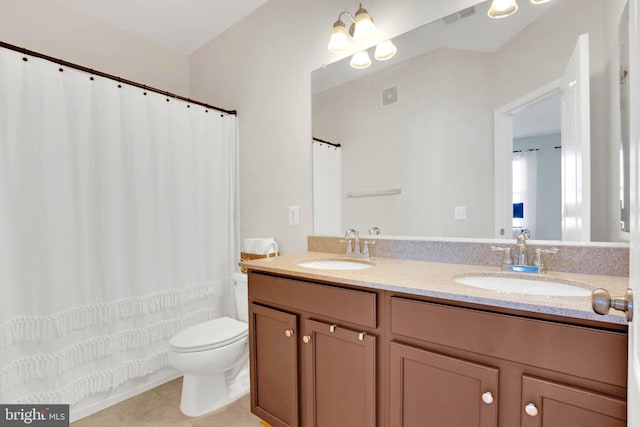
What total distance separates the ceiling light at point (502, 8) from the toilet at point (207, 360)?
2055 mm

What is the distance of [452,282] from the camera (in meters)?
1.05

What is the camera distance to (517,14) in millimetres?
1306

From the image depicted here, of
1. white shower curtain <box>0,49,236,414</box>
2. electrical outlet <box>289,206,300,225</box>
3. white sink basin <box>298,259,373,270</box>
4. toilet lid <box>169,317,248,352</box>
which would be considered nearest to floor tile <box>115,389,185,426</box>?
white shower curtain <box>0,49,236,414</box>

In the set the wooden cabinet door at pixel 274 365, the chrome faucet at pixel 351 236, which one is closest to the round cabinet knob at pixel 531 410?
the wooden cabinet door at pixel 274 365

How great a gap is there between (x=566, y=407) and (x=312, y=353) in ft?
2.74

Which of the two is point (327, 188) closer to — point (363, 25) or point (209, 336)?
point (363, 25)

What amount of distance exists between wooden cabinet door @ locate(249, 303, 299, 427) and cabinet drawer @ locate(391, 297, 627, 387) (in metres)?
0.55

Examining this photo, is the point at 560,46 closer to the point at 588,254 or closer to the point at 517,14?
the point at 517,14

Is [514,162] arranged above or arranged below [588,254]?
above

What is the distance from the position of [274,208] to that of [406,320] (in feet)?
4.43

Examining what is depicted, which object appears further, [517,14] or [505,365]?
[517,14]

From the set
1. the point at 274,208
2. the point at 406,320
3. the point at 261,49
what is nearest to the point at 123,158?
the point at 274,208

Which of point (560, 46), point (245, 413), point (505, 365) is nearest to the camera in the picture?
point (505, 365)

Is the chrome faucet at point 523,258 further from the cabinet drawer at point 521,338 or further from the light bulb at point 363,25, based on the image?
the light bulb at point 363,25
